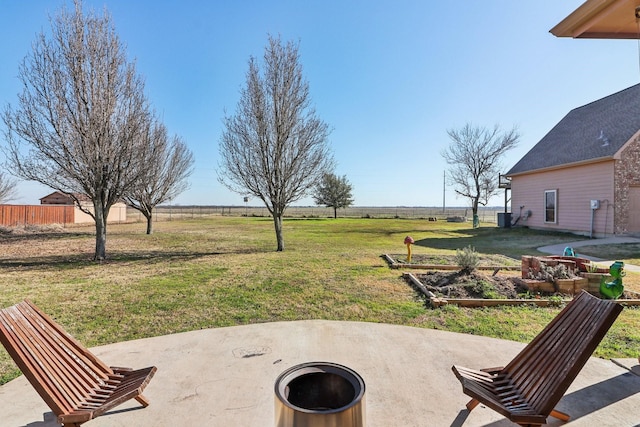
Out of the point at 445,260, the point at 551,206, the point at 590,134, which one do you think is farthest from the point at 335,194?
the point at 445,260

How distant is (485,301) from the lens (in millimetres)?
5270

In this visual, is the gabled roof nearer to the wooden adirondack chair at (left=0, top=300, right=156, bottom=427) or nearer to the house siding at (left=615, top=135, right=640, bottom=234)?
the house siding at (left=615, top=135, right=640, bottom=234)

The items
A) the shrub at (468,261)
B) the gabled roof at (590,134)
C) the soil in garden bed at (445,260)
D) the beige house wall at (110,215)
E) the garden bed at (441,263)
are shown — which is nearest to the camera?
the shrub at (468,261)

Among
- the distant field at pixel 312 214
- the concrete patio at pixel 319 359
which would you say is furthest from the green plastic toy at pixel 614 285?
the distant field at pixel 312 214

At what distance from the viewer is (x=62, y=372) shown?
86.0 inches

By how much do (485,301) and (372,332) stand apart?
2.33 metres

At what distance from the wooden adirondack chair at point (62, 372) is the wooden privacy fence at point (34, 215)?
26.7 meters

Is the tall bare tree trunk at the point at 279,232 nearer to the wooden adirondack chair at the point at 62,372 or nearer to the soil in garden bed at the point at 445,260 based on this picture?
the soil in garden bed at the point at 445,260

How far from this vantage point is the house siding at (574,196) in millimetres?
14203

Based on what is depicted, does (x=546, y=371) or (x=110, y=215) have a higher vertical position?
(x=110, y=215)

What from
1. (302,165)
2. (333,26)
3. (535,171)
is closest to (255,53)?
(333,26)

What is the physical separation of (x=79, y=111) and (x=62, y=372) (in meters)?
9.27

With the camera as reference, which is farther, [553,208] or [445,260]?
[553,208]

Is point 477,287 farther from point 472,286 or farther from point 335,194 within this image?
point 335,194
